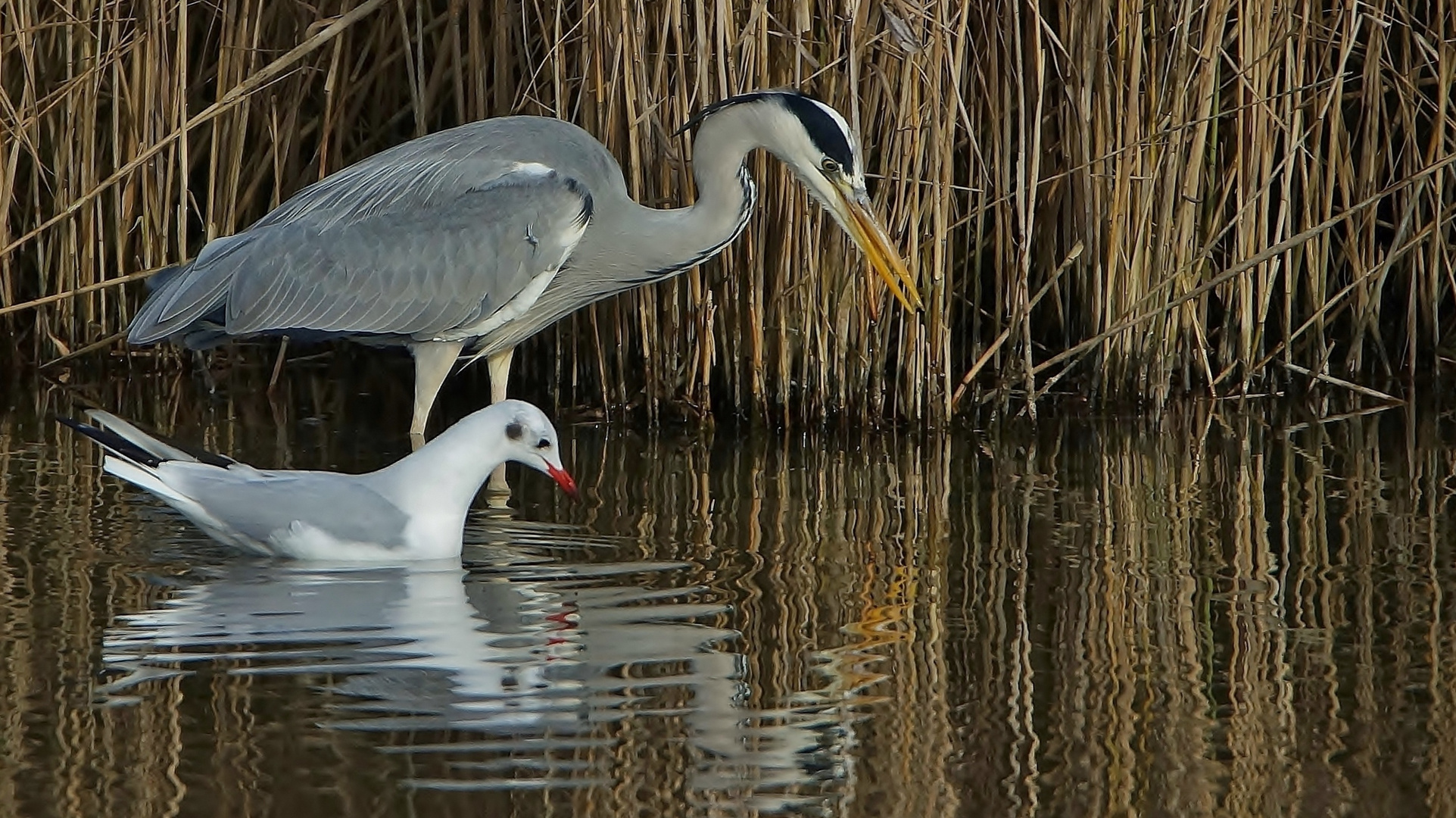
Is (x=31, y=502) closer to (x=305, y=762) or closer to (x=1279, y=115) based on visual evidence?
(x=305, y=762)

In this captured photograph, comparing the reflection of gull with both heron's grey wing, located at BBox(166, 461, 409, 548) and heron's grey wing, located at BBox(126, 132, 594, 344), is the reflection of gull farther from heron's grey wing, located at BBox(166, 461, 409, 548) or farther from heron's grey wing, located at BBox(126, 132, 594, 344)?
heron's grey wing, located at BBox(126, 132, 594, 344)

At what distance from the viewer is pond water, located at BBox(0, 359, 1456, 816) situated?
3.22 meters

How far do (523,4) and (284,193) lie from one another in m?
1.94

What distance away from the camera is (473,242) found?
622 cm

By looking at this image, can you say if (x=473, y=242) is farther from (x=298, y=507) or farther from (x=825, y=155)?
(x=298, y=507)

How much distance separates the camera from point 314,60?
7793 mm

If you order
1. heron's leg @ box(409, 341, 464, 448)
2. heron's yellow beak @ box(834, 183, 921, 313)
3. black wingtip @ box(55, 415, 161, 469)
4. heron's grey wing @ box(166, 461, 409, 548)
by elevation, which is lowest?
heron's grey wing @ box(166, 461, 409, 548)

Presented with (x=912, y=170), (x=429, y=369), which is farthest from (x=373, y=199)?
(x=912, y=170)

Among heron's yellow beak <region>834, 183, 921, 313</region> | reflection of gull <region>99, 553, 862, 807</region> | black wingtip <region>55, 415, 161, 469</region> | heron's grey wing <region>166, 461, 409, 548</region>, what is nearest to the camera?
reflection of gull <region>99, 553, 862, 807</region>

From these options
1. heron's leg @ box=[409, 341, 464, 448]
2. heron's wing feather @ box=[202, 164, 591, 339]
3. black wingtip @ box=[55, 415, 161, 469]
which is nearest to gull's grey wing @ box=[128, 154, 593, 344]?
heron's wing feather @ box=[202, 164, 591, 339]

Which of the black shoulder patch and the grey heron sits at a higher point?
the black shoulder patch

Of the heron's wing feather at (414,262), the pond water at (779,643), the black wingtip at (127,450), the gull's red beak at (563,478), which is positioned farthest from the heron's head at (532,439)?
the heron's wing feather at (414,262)

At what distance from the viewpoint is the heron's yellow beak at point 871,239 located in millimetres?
6016

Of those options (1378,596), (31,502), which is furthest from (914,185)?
(31,502)
